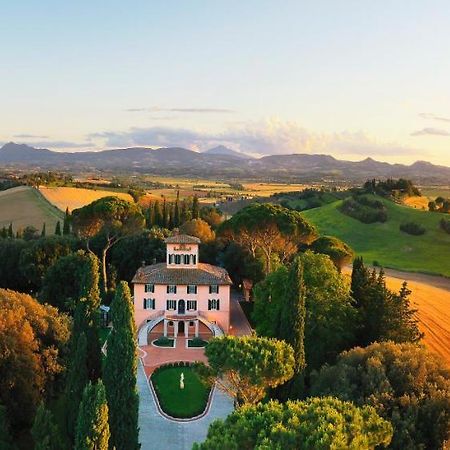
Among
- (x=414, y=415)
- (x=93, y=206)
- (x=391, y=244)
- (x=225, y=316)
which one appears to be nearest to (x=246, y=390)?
(x=414, y=415)

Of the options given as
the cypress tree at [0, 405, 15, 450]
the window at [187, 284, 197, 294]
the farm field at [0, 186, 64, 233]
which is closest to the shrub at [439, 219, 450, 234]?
the window at [187, 284, 197, 294]

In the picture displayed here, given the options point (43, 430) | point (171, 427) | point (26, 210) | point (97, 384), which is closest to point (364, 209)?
point (26, 210)

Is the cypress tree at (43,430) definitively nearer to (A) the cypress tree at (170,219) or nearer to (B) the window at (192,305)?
(B) the window at (192,305)

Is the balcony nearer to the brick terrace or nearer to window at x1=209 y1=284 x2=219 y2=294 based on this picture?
the brick terrace

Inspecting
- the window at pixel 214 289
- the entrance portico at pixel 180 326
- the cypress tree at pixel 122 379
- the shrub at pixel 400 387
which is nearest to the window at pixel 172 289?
the entrance portico at pixel 180 326

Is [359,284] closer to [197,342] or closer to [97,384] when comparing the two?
[197,342]
